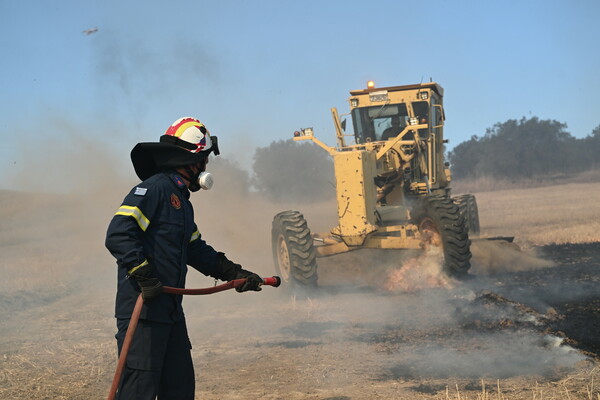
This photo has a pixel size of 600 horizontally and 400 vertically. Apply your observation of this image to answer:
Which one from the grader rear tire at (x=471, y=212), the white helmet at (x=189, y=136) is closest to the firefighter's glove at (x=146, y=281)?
the white helmet at (x=189, y=136)

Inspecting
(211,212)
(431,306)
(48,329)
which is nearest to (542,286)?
(431,306)

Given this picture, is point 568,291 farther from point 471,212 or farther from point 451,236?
point 471,212

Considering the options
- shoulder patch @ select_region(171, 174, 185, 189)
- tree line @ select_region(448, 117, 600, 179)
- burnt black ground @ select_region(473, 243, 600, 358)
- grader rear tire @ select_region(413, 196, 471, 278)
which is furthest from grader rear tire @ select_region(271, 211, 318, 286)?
tree line @ select_region(448, 117, 600, 179)

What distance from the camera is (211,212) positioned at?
25062 millimetres

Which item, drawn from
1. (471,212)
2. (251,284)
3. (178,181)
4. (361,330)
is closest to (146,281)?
(178,181)

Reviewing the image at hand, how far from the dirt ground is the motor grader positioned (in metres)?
0.49

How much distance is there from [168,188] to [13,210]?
33254 millimetres

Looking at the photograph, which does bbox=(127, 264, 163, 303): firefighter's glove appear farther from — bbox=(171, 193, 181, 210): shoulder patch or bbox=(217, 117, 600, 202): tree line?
bbox=(217, 117, 600, 202): tree line

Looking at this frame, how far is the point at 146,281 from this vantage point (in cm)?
387

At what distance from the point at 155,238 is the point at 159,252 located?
3.6 inches

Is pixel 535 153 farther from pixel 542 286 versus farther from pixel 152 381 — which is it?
pixel 152 381

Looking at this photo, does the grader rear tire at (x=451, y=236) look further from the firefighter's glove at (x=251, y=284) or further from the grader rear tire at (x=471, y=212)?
the firefighter's glove at (x=251, y=284)

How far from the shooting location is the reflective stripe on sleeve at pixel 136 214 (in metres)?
3.93

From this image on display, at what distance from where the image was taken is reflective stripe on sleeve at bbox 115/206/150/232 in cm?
393
